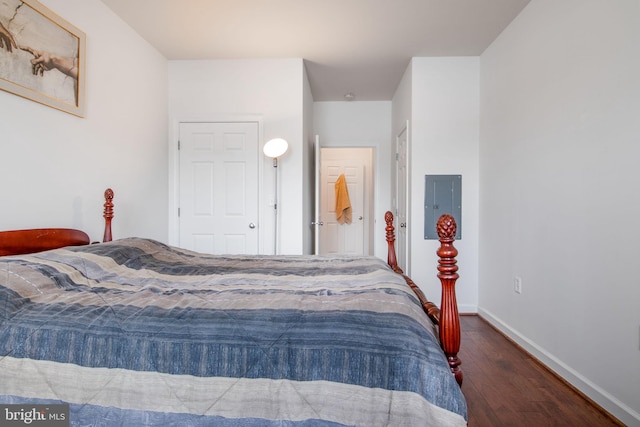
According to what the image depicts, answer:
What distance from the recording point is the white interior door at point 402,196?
3.46 m

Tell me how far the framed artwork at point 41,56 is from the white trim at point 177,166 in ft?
3.78

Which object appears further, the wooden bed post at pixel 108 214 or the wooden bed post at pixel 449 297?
the wooden bed post at pixel 108 214

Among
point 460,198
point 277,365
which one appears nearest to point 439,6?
point 460,198

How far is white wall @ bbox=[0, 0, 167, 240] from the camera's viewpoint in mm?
1778

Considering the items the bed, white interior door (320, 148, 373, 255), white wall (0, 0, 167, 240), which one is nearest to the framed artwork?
white wall (0, 0, 167, 240)

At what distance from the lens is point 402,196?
12.4 feet

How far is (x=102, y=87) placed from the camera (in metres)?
2.39

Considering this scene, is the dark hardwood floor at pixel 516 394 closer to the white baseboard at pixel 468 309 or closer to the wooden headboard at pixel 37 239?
the white baseboard at pixel 468 309

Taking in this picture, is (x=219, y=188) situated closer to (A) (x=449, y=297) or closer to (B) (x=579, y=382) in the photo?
(A) (x=449, y=297)

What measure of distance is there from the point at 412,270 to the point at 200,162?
2460 millimetres

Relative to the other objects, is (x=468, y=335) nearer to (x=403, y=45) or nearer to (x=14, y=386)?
(x=403, y=45)

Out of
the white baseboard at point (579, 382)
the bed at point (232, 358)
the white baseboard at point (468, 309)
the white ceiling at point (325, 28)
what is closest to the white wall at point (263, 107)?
the white ceiling at point (325, 28)

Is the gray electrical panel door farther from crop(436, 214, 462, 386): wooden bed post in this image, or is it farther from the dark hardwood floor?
crop(436, 214, 462, 386): wooden bed post

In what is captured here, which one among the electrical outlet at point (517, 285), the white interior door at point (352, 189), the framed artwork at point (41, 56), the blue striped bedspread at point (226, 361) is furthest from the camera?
the white interior door at point (352, 189)
